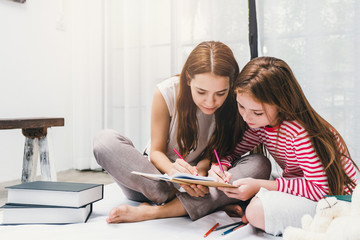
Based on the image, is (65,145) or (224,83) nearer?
(224,83)

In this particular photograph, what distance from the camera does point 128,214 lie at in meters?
0.93

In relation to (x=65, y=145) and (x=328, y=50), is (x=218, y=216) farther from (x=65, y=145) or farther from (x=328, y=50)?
(x=65, y=145)

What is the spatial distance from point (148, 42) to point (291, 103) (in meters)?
1.29

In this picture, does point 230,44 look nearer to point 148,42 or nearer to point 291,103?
point 148,42

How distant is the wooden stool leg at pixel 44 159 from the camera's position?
4.76 ft

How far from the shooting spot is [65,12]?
2.23 metres

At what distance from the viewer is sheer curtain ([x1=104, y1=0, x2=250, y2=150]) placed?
5.70 feet

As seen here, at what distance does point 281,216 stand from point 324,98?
2.96 ft

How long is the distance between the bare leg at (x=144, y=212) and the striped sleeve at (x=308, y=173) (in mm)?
319

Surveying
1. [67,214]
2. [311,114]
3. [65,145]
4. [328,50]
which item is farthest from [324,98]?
[65,145]

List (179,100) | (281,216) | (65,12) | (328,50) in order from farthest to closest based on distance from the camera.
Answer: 1. (65,12)
2. (328,50)
3. (179,100)
4. (281,216)

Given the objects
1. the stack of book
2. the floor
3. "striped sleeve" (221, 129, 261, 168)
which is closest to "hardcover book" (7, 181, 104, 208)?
the stack of book

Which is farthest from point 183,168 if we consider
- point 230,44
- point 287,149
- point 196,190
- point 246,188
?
point 230,44

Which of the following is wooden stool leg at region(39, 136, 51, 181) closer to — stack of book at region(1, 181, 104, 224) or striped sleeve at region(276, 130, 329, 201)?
stack of book at region(1, 181, 104, 224)
